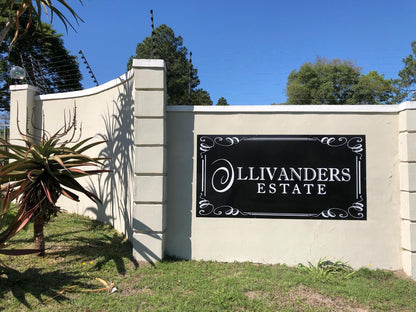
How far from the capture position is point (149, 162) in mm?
3896

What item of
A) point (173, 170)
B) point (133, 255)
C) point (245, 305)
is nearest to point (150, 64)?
point (173, 170)

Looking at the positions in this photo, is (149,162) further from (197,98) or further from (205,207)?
(197,98)

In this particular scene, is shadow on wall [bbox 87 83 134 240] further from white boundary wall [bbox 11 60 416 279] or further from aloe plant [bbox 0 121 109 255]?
aloe plant [bbox 0 121 109 255]

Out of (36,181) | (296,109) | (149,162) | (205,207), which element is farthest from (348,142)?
(36,181)

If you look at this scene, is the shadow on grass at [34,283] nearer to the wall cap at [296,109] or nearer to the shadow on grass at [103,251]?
the shadow on grass at [103,251]

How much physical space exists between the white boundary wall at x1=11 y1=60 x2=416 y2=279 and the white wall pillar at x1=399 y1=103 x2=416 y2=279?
1cm

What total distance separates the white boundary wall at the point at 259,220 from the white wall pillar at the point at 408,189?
1 cm

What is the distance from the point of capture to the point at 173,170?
4.12m

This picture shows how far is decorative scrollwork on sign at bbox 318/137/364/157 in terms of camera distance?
3988 millimetres

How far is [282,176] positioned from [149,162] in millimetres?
1927

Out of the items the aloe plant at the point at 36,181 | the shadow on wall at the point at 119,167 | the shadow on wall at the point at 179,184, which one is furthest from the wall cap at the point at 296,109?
the aloe plant at the point at 36,181

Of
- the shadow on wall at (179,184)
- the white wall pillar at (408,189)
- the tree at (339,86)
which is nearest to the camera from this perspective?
the white wall pillar at (408,189)

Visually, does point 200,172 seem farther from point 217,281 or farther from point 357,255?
point 357,255

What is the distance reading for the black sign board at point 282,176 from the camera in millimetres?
3979
